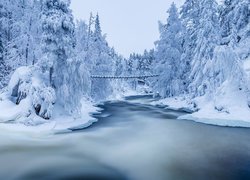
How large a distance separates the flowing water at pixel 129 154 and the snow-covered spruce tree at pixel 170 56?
24910mm

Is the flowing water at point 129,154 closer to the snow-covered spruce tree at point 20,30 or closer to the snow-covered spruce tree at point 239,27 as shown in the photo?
the snow-covered spruce tree at point 239,27

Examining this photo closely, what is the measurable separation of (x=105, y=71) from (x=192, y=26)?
16622 millimetres

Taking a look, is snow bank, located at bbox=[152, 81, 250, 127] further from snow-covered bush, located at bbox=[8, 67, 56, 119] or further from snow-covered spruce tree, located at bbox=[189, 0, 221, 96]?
snow-covered bush, located at bbox=[8, 67, 56, 119]

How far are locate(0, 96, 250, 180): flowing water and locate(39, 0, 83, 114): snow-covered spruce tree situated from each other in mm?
4743

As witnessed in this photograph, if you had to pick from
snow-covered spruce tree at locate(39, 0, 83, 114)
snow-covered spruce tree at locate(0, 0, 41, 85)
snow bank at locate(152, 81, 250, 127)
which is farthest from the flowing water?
snow-covered spruce tree at locate(0, 0, 41, 85)

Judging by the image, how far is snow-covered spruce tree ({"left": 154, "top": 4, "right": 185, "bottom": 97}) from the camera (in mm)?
46653

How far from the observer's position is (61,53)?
24.5 metres

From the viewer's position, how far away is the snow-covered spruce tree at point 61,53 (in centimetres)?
2361

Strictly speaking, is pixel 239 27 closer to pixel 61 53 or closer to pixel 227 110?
pixel 227 110

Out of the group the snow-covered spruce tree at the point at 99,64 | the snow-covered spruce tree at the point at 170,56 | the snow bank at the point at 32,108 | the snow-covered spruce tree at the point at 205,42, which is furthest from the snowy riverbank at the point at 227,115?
the snow-covered spruce tree at the point at 99,64

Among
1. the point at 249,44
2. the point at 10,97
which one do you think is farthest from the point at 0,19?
the point at 249,44

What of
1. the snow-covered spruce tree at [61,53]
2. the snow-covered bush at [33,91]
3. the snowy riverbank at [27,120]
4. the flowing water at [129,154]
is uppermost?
the snow-covered spruce tree at [61,53]

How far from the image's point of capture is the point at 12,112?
21.6m

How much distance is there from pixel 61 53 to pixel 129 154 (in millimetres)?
12386
